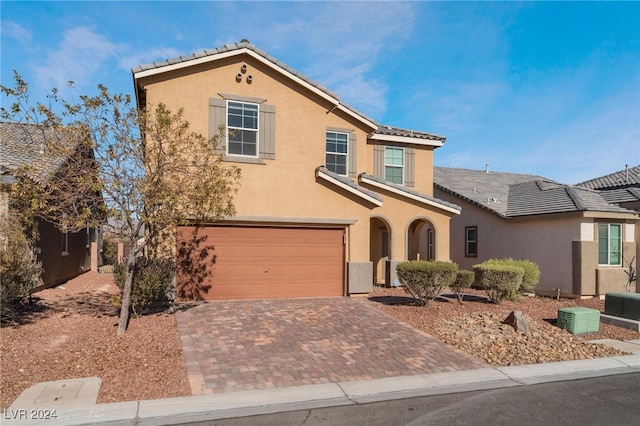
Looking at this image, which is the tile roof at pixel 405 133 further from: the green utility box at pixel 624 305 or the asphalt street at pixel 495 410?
the asphalt street at pixel 495 410

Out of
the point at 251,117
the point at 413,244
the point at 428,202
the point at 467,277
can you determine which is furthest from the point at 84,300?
the point at 413,244

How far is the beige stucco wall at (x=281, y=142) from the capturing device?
13195 millimetres

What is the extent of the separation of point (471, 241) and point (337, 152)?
9.22m

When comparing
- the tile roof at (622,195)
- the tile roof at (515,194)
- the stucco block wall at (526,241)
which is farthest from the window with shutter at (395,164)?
the tile roof at (622,195)

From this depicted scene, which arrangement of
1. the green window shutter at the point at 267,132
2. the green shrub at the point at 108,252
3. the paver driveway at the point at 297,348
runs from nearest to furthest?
the paver driveway at the point at 297,348, the green window shutter at the point at 267,132, the green shrub at the point at 108,252

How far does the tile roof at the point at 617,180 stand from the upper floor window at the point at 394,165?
10079 mm

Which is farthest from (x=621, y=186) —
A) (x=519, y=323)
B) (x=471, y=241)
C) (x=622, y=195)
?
(x=519, y=323)

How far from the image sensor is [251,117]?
13.9m

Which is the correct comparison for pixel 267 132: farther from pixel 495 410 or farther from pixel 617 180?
pixel 617 180

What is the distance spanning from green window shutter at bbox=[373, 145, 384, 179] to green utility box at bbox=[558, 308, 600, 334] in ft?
30.9

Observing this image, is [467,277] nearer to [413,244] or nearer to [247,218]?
[247,218]

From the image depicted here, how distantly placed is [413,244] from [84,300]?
51.5ft

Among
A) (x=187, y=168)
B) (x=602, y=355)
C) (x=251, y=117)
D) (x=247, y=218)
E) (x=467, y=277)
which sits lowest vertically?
(x=602, y=355)

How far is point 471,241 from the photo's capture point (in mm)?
21734
